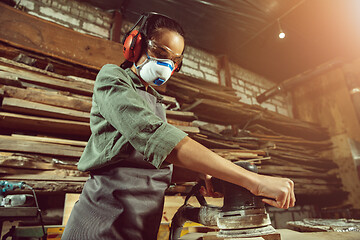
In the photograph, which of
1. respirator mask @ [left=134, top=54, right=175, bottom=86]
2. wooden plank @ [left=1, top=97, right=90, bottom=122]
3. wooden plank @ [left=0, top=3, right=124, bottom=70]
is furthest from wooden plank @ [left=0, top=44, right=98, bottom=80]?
respirator mask @ [left=134, top=54, right=175, bottom=86]

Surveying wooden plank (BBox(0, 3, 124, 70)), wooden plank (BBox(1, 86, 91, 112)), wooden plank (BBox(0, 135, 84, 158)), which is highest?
wooden plank (BBox(0, 3, 124, 70))

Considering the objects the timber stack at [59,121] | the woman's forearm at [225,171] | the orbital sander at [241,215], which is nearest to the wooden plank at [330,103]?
the timber stack at [59,121]

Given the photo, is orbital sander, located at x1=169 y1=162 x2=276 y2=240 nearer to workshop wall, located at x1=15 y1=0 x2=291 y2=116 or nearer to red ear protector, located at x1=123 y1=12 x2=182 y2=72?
red ear protector, located at x1=123 y1=12 x2=182 y2=72

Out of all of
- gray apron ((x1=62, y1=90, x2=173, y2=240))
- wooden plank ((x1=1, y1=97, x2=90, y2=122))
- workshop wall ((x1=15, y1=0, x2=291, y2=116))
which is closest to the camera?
gray apron ((x1=62, y1=90, x2=173, y2=240))

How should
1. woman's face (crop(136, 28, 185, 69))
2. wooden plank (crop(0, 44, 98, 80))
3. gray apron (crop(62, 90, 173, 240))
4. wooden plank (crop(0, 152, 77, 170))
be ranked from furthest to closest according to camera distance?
wooden plank (crop(0, 44, 98, 80))
wooden plank (crop(0, 152, 77, 170))
woman's face (crop(136, 28, 185, 69))
gray apron (crop(62, 90, 173, 240))

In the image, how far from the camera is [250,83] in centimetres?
636

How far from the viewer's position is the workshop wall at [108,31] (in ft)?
12.1

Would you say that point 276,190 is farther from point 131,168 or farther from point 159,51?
point 159,51

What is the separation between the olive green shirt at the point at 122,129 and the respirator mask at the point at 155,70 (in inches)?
13.7

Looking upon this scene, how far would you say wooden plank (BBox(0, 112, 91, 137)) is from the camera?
8.09 ft

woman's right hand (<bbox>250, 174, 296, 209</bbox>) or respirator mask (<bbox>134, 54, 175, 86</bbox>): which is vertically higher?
respirator mask (<bbox>134, 54, 175, 86</bbox>)

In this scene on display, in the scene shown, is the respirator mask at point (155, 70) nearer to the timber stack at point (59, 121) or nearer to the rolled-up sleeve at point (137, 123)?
the rolled-up sleeve at point (137, 123)

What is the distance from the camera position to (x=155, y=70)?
158cm

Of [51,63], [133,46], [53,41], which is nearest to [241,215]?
[133,46]
